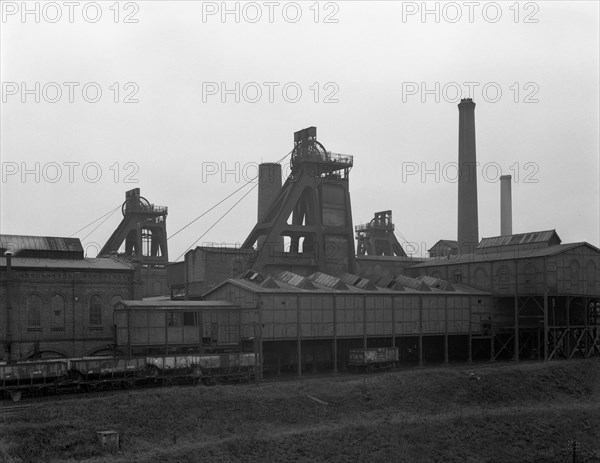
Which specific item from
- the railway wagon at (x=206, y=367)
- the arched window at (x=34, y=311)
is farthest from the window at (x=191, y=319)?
the arched window at (x=34, y=311)

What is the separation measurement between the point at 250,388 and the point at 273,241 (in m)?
21.7

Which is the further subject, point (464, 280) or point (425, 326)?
point (464, 280)

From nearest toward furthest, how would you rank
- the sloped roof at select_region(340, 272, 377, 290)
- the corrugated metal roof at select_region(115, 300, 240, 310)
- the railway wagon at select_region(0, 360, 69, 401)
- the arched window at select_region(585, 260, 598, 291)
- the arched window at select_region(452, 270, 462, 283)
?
1. the railway wagon at select_region(0, 360, 69, 401)
2. the corrugated metal roof at select_region(115, 300, 240, 310)
3. the sloped roof at select_region(340, 272, 377, 290)
4. the arched window at select_region(585, 260, 598, 291)
5. the arched window at select_region(452, 270, 462, 283)

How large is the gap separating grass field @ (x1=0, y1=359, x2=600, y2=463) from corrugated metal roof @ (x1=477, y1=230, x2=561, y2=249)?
17.4m

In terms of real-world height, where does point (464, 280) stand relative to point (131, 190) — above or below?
below

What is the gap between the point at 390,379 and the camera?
39.9m

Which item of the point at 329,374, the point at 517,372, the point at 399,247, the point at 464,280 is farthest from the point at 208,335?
the point at 399,247

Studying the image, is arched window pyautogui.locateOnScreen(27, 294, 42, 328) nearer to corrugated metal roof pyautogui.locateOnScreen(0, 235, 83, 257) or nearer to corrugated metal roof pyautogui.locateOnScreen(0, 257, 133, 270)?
corrugated metal roof pyautogui.locateOnScreen(0, 257, 133, 270)

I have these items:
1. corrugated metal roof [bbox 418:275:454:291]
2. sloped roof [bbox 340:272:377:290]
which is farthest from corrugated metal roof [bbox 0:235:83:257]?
corrugated metal roof [bbox 418:275:454:291]

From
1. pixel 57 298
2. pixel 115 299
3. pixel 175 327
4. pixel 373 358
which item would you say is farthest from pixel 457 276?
pixel 57 298

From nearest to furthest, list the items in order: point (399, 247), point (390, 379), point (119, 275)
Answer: point (390, 379), point (119, 275), point (399, 247)

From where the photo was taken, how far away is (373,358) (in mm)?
45031

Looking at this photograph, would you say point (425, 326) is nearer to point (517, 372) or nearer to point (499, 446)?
point (517, 372)

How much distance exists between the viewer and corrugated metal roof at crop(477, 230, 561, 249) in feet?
184
